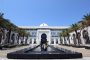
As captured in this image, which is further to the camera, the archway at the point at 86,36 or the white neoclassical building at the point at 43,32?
the white neoclassical building at the point at 43,32

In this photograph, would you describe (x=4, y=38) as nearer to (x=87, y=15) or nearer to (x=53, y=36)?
(x=87, y=15)

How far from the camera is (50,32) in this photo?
112 m

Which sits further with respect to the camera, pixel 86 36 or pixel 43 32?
pixel 43 32

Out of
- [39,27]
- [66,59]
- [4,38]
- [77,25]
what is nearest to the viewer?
[66,59]

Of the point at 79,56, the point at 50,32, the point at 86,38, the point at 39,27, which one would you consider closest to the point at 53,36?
the point at 50,32

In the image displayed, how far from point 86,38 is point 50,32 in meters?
47.9

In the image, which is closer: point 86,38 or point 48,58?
point 48,58

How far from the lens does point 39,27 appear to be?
11194 centimetres

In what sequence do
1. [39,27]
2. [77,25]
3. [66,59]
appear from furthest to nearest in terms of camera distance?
1. [39,27]
2. [77,25]
3. [66,59]

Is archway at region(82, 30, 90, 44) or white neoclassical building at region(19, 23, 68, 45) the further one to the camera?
white neoclassical building at region(19, 23, 68, 45)

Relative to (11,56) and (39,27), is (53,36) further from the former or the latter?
(11,56)

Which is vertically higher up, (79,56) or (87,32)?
(87,32)

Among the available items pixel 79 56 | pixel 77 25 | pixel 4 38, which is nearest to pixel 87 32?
pixel 77 25

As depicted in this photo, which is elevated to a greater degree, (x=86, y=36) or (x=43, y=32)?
(x=43, y=32)
